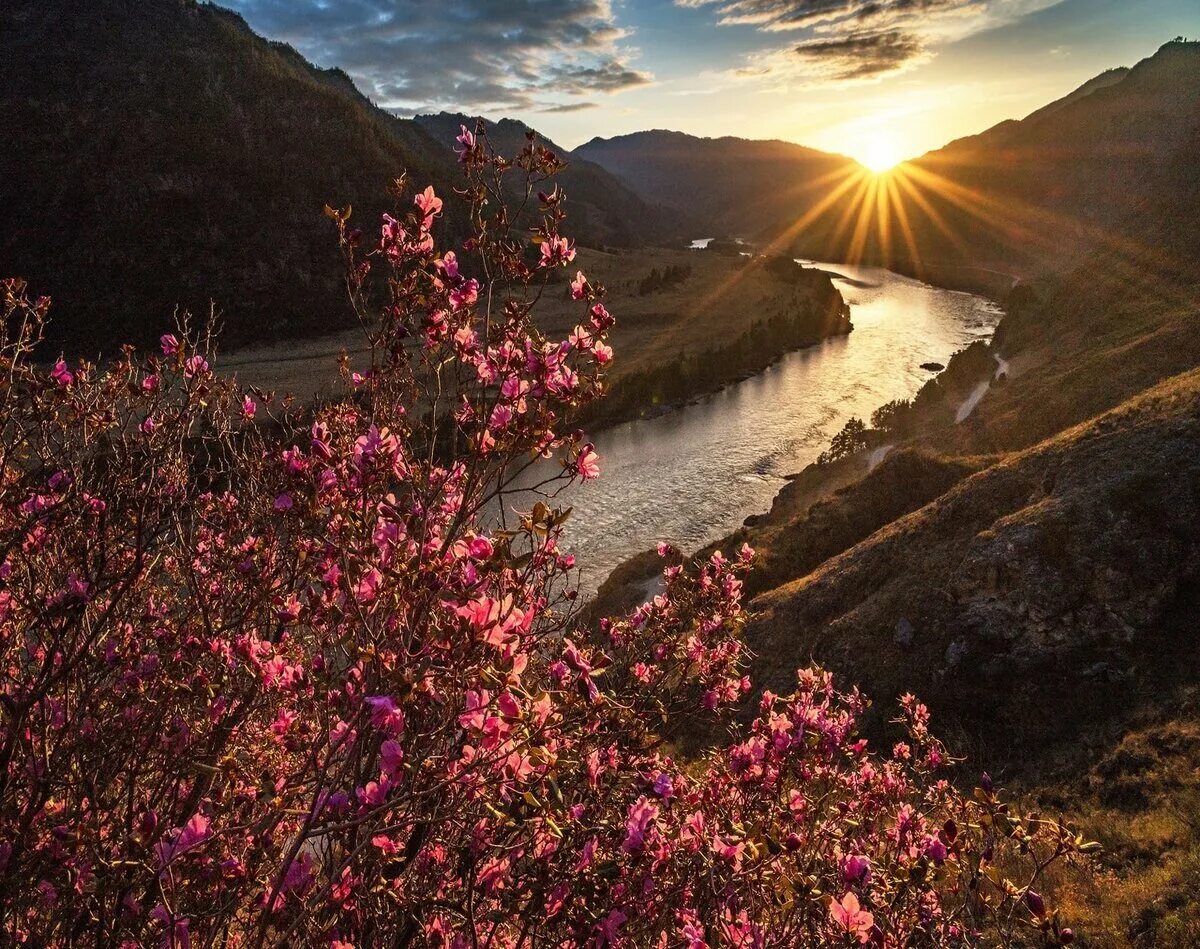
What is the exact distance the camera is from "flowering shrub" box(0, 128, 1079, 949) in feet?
8.97

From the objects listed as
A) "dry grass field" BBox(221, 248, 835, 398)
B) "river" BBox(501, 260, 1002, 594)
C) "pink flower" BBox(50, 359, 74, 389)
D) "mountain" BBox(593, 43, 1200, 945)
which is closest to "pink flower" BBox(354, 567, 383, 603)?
"pink flower" BBox(50, 359, 74, 389)

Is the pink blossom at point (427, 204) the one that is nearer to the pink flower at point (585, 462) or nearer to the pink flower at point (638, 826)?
the pink flower at point (585, 462)

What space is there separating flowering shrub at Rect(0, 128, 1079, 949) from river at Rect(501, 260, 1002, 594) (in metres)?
16.7

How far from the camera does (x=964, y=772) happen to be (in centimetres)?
978

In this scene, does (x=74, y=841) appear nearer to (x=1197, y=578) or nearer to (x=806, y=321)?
(x=1197, y=578)

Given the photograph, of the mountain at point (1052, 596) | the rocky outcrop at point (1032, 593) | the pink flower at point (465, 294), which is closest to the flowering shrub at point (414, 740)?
the pink flower at point (465, 294)

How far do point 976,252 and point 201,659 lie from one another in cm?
13725

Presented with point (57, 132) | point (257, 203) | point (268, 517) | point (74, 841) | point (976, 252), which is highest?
point (57, 132)

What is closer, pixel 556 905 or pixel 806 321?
pixel 556 905

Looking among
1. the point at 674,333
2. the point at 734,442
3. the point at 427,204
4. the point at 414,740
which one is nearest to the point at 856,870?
the point at 414,740

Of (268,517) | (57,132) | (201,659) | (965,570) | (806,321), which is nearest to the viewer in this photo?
(201,659)

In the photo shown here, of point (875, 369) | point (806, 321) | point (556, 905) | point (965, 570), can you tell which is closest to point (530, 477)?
point (965, 570)

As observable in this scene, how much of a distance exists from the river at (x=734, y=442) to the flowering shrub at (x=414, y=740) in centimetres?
1669

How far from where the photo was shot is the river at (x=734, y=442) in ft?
85.6
